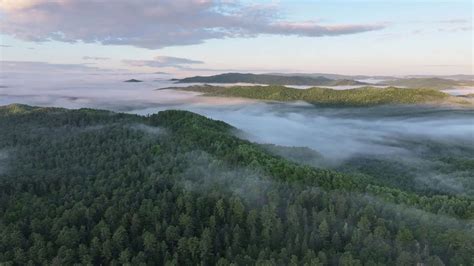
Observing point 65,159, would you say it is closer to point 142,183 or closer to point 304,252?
point 142,183

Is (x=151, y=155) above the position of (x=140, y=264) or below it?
above

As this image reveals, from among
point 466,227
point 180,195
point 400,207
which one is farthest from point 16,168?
point 466,227

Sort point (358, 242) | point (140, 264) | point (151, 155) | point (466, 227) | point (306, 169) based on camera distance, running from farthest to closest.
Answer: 1. point (151, 155)
2. point (306, 169)
3. point (466, 227)
4. point (358, 242)
5. point (140, 264)

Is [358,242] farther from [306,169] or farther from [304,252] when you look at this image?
[306,169]

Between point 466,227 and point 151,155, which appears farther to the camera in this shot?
point 151,155

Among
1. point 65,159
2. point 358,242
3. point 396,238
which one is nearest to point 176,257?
point 358,242

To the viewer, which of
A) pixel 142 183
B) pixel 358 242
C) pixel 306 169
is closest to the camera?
pixel 358 242
